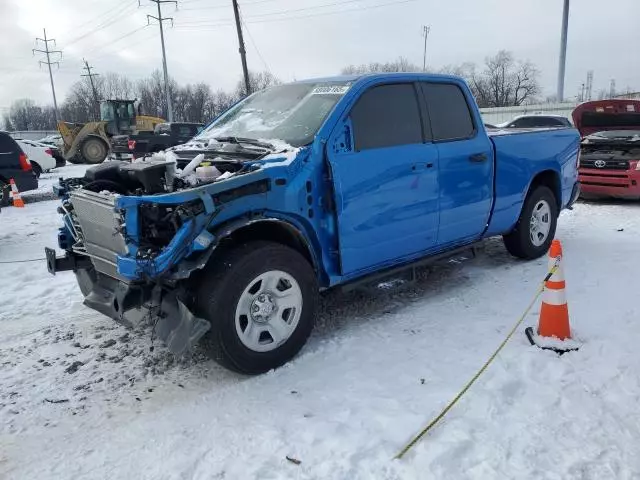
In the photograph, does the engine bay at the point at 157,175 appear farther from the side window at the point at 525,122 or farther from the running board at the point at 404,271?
the side window at the point at 525,122

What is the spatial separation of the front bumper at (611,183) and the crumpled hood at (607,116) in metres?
2.06

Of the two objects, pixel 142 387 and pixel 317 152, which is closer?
pixel 142 387

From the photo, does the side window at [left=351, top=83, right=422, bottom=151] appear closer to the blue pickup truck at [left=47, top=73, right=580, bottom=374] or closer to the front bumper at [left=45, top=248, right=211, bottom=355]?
the blue pickup truck at [left=47, top=73, right=580, bottom=374]

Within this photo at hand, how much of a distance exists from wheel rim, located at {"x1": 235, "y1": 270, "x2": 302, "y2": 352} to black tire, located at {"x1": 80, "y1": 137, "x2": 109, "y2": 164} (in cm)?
2346

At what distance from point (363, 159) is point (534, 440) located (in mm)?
2160

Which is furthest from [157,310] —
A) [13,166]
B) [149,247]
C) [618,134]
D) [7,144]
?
[618,134]

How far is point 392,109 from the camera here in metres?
4.23

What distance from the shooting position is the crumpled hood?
10.7m

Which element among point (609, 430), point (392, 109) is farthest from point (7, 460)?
point (392, 109)

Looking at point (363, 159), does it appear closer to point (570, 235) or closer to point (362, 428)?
point (362, 428)

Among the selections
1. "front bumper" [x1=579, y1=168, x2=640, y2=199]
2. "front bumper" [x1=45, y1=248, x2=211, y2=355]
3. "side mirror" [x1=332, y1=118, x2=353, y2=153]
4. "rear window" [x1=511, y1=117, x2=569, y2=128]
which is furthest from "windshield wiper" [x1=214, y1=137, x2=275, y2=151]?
"rear window" [x1=511, y1=117, x2=569, y2=128]

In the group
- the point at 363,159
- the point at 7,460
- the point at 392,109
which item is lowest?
the point at 7,460

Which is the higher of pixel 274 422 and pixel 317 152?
pixel 317 152

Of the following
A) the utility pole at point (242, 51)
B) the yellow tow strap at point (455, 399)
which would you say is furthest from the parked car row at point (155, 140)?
the yellow tow strap at point (455, 399)
